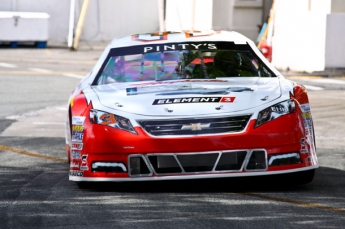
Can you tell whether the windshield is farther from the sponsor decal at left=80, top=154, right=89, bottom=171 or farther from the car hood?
the sponsor decal at left=80, top=154, right=89, bottom=171

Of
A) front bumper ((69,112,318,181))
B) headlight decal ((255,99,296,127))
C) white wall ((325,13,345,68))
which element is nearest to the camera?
front bumper ((69,112,318,181))

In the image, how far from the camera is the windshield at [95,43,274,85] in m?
8.77

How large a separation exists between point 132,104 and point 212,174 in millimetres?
857

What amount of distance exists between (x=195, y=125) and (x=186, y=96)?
352 millimetres

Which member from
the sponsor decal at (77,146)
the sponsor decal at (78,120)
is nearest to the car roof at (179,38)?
the sponsor decal at (78,120)

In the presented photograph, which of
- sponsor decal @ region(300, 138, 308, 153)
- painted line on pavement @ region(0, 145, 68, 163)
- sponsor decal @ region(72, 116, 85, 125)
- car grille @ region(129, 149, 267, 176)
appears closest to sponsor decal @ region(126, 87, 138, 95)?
sponsor decal @ region(72, 116, 85, 125)

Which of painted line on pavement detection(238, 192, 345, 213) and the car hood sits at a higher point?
the car hood

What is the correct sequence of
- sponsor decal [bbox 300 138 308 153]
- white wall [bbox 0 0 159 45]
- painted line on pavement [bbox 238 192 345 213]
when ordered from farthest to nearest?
white wall [bbox 0 0 159 45] < sponsor decal [bbox 300 138 308 153] < painted line on pavement [bbox 238 192 345 213]

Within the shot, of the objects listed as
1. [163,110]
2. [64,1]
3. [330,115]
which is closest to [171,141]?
[163,110]

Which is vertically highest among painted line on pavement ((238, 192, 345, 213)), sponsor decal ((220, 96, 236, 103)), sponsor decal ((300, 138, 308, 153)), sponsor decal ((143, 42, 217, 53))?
sponsor decal ((143, 42, 217, 53))

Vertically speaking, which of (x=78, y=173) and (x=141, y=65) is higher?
(x=141, y=65)

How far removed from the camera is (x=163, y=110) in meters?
7.62

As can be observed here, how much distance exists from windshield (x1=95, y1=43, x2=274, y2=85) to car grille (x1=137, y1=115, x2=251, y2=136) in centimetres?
119

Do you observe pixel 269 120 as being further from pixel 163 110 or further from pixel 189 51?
pixel 189 51
